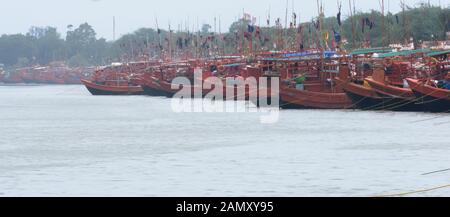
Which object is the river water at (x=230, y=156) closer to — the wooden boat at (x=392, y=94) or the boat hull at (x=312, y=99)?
the wooden boat at (x=392, y=94)

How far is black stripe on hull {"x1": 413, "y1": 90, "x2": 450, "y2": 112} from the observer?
2463 inches

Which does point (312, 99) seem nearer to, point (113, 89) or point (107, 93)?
point (113, 89)

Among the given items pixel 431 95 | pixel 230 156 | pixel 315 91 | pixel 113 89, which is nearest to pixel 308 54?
pixel 315 91

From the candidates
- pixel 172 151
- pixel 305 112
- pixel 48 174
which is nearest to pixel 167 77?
pixel 305 112

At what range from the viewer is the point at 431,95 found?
62531 millimetres

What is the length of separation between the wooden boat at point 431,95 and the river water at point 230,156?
2.92ft

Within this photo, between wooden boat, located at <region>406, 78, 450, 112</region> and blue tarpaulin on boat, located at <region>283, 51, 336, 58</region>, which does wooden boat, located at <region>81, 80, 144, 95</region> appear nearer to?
blue tarpaulin on boat, located at <region>283, 51, 336, 58</region>

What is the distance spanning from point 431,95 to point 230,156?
23.2 meters

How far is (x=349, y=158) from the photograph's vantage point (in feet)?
132

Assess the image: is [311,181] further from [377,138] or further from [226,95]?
[226,95]

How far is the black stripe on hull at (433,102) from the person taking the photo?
62562mm

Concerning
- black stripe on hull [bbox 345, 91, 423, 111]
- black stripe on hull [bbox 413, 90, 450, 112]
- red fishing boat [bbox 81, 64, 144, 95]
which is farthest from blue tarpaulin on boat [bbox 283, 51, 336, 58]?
red fishing boat [bbox 81, 64, 144, 95]

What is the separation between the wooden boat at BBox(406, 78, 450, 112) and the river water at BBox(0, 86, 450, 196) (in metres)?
0.89
